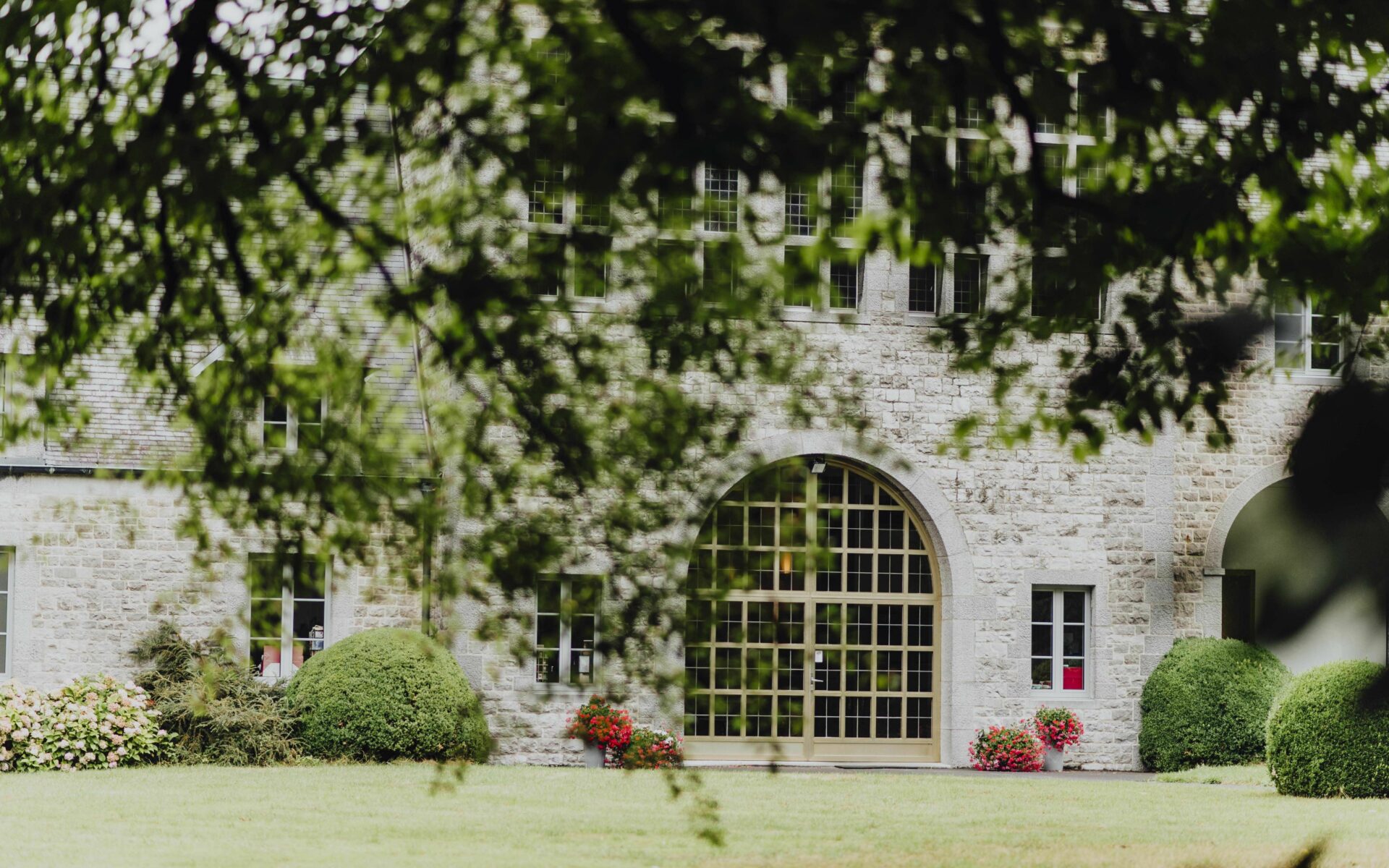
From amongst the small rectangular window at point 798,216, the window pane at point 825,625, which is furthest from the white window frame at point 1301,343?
the small rectangular window at point 798,216

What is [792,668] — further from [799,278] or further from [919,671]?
[799,278]

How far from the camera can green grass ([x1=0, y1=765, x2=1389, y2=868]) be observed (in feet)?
30.0

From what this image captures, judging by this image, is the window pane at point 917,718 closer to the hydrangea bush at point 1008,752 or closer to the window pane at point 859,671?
the window pane at point 859,671

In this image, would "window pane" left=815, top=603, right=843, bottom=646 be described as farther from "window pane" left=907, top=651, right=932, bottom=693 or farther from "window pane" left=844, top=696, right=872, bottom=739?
"window pane" left=907, top=651, right=932, bottom=693

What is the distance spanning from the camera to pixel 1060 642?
53.0ft

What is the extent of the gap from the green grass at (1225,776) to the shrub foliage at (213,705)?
8331mm

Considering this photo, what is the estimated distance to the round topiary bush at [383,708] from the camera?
13.8m

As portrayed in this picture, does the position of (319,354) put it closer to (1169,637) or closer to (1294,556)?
(1294,556)

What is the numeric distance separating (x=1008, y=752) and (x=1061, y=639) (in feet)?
4.61

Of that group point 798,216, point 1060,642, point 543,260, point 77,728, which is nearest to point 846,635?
point 1060,642

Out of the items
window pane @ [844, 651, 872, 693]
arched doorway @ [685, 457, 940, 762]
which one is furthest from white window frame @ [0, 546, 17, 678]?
window pane @ [844, 651, 872, 693]

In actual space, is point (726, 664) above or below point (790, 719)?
above

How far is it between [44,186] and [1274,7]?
4.63 metres

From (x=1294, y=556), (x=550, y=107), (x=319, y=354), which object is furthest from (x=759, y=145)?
(x=1294, y=556)
